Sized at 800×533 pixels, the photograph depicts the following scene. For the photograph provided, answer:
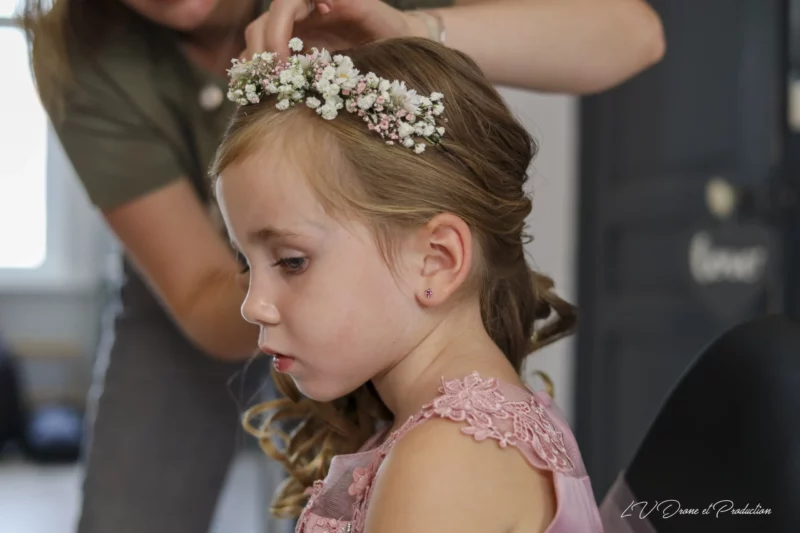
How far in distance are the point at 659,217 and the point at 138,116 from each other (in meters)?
1.95

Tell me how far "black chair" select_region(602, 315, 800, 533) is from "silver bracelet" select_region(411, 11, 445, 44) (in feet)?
1.38

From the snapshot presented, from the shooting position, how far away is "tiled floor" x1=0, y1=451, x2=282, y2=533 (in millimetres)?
3176

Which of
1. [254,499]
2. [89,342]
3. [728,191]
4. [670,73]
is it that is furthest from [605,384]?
[89,342]

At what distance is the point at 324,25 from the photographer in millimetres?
963

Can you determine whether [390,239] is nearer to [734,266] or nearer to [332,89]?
[332,89]

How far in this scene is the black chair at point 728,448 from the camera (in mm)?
830

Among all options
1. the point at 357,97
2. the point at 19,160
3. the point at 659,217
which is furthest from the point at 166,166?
the point at 19,160

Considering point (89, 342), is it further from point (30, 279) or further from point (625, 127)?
point (625, 127)

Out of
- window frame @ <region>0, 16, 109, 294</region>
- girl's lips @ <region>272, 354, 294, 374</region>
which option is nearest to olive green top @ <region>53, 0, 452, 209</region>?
Result: girl's lips @ <region>272, 354, 294, 374</region>

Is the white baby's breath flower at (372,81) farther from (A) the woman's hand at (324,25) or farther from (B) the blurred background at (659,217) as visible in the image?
(B) the blurred background at (659,217)

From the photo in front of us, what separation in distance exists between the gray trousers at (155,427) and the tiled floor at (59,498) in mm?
1576

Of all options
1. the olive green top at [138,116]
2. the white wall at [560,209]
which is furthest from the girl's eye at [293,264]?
the white wall at [560,209]

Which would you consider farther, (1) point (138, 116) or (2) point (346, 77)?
(1) point (138, 116)

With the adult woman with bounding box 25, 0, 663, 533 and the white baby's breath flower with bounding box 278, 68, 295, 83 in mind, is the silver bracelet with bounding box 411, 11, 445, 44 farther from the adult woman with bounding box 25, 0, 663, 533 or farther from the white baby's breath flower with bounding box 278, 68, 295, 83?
the white baby's breath flower with bounding box 278, 68, 295, 83
